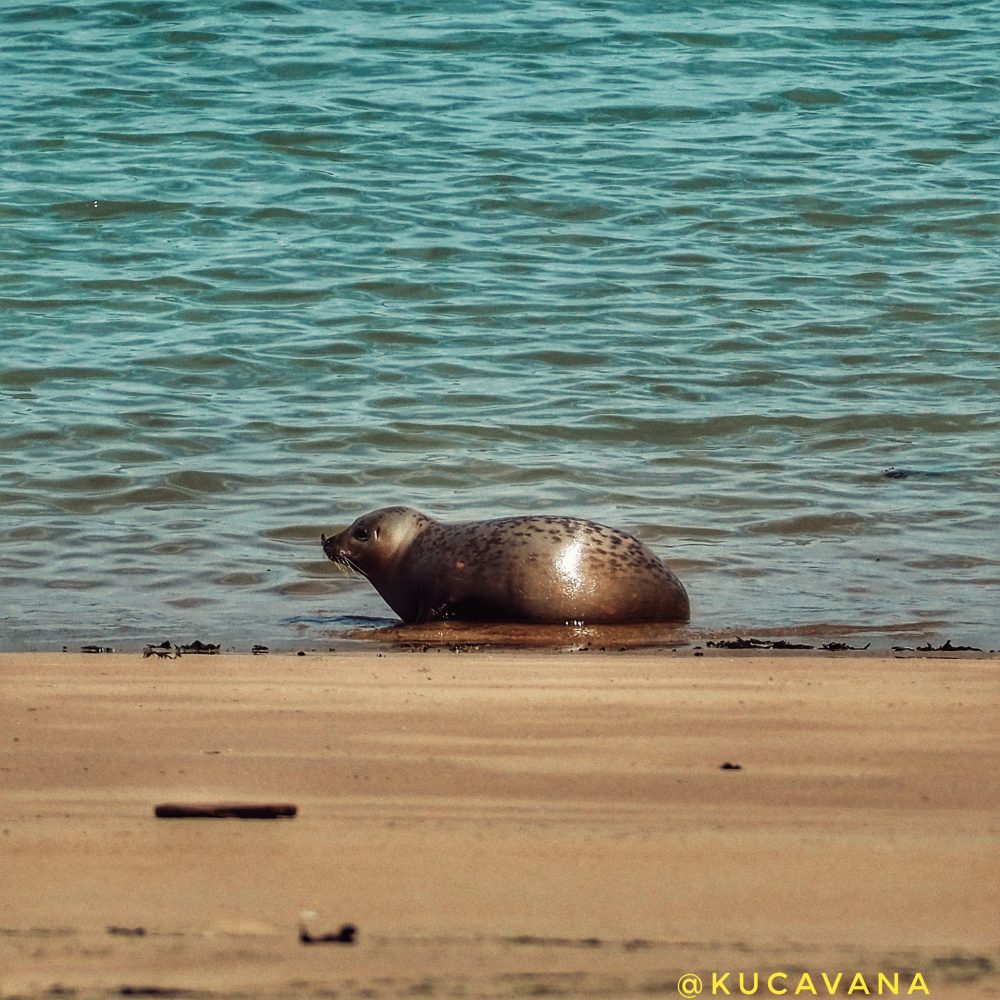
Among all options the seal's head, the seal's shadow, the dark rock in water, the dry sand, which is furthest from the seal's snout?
the dark rock in water

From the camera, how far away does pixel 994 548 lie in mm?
7023

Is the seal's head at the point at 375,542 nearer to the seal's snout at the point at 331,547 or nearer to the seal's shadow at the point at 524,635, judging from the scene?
the seal's snout at the point at 331,547

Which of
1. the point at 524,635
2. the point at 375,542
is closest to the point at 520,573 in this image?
the point at 524,635

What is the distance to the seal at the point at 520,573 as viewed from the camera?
6.12 m

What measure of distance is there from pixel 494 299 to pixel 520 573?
222 inches

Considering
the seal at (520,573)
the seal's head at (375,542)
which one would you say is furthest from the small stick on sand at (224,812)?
the seal's head at (375,542)

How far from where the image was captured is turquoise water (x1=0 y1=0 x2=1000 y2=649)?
707cm

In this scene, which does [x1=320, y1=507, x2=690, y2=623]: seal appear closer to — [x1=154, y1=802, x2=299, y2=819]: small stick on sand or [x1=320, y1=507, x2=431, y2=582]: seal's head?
[x1=320, y1=507, x2=431, y2=582]: seal's head

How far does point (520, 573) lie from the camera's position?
6.18 metres

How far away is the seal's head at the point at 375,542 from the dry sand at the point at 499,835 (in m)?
2.16

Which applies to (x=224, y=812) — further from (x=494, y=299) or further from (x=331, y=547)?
(x=494, y=299)

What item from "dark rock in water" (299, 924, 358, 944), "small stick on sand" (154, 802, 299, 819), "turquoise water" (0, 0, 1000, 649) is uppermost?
"dark rock in water" (299, 924, 358, 944)

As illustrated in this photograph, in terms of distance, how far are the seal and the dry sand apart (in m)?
1.74

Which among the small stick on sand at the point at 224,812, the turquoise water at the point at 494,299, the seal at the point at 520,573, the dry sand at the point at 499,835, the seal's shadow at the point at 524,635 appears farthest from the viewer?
the turquoise water at the point at 494,299
